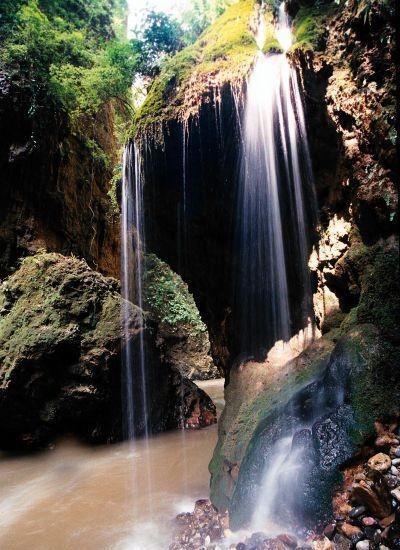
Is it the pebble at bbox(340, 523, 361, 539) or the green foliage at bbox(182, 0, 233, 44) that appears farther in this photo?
the green foliage at bbox(182, 0, 233, 44)

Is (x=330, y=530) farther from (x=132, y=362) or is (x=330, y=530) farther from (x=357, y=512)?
(x=132, y=362)

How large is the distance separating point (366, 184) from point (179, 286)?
1596 cm

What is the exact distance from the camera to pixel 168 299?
1958 centimetres

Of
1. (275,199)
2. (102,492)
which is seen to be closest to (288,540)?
(102,492)

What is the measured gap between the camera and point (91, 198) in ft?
46.3

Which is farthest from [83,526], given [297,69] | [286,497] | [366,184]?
[297,69]

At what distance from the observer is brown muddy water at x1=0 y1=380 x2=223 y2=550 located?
14.4ft

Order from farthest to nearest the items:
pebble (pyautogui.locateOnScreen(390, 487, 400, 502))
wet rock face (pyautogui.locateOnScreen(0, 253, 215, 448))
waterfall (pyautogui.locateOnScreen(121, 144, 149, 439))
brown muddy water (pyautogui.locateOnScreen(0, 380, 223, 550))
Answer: waterfall (pyautogui.locateOnScreen(121, 144, 149, 439)) < wet rock face (pyautogui.locateOnScreen(0, 253, 215, 448)) < brown muddy water (pyautogui.locateOnScreen(0, 380, 223, 550)) < pebble (pyautogui.locateOnScreen(390, 487, 400, 502))

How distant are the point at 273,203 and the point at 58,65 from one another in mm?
10405

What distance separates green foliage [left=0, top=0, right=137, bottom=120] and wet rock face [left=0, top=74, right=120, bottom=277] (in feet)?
1.52

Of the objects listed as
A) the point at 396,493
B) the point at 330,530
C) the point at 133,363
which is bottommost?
the point at 330,530

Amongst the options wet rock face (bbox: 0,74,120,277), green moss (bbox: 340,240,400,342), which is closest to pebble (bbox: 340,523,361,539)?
green moss (bbox: 340,240,400,342)

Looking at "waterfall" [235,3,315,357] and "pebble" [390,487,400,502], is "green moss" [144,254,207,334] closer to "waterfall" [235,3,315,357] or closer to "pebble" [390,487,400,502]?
"waterfall" [235,3,315,357]

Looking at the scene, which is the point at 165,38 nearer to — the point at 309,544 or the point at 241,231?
the point at 241,231
